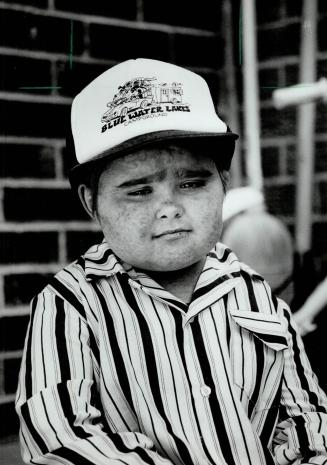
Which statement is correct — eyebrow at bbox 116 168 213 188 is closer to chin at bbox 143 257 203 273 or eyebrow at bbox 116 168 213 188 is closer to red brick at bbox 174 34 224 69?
chin at bbox 143 257 203 273

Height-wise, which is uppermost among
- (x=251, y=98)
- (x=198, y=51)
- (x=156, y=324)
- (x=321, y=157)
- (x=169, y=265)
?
(x=198, y=51)

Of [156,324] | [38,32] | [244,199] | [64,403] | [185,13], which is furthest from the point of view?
[244,199]

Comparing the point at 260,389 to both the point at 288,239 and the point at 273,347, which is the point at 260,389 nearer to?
the point at 273,347

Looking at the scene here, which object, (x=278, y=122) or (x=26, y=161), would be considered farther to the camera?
(x=278, y=122)

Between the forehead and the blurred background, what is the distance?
319mm

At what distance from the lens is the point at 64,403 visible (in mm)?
1076

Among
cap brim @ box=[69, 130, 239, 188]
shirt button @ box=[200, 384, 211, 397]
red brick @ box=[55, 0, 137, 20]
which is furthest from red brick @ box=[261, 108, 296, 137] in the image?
shirt button @ box=[200, 384, 211, 397]

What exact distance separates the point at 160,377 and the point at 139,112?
0.44 m

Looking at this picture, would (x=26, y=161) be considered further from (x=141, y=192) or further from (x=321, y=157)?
(x=321, y=157)

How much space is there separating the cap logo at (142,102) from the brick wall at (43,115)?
1.15 ft

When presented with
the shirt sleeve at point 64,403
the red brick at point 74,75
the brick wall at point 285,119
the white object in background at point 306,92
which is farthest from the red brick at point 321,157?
the shirt sleeve at point 64,403

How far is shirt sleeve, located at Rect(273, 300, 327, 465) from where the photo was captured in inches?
46.2

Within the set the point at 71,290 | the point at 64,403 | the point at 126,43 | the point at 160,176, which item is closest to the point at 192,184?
the point at 160,176

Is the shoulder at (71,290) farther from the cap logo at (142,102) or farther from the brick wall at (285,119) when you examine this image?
the brick wall at (285,119)
